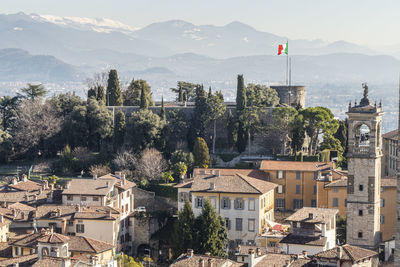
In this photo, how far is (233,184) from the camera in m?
57.2

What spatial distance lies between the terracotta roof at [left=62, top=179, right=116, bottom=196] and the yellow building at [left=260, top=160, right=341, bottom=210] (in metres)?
11.7

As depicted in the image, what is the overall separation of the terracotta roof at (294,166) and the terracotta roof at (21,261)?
21.2 meters

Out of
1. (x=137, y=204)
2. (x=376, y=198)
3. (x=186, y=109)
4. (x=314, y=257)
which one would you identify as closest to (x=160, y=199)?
(x=137, y=204)

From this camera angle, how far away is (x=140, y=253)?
193 ft

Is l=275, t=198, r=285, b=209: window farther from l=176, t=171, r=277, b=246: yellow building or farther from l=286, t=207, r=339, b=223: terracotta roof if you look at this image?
l=286, t=207, r=339, b=223: terracotta roof

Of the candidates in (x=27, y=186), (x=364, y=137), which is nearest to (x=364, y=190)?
(x=364, y=137)

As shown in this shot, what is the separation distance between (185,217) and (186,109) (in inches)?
832

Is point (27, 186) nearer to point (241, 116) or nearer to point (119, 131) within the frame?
point (119, 131)

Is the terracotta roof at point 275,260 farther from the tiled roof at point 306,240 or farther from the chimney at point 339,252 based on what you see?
the tiled roof at point 306,240

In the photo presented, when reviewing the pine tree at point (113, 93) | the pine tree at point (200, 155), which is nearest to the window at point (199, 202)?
the pine tree at point (200, 155)

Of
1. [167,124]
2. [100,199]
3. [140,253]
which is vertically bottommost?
[140,253]

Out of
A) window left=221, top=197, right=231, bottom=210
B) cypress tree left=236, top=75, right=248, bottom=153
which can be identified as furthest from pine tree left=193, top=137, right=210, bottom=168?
window left=221, top=197, right=231, bottom=210

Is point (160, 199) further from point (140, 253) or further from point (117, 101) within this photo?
point (117, 101)

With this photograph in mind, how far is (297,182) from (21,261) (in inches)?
892
